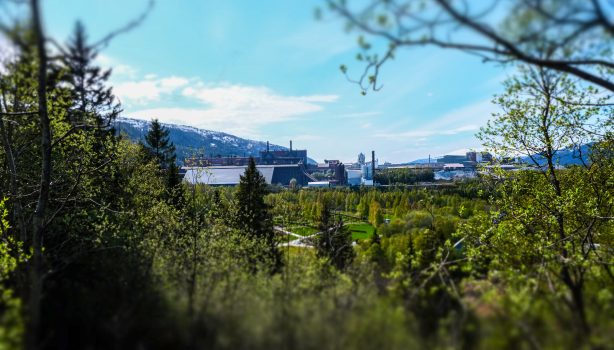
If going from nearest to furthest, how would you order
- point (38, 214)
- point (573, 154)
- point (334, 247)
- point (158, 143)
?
point (38, 214) → point (573, 154) → point (334, 247) → point (158, 143)

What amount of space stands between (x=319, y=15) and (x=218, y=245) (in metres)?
10.1

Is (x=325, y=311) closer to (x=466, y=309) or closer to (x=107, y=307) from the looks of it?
(x=466, y=309)

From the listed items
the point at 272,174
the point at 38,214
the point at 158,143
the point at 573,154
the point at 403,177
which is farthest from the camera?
the point at 272,174

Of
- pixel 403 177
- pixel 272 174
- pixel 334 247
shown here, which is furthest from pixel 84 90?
pixel 272 174

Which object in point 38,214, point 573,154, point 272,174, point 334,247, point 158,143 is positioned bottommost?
point 334,247

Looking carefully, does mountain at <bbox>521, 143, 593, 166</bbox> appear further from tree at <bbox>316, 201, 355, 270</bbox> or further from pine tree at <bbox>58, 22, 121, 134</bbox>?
pine tree at <bbox>58, 22, 121, 134</bbox>

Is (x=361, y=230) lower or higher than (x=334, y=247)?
lower

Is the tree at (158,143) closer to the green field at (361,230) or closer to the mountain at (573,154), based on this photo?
the green field at (361,230)

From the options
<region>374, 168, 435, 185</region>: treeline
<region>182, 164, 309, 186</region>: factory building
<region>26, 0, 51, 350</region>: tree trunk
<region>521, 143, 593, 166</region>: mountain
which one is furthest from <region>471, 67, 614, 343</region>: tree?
<region>182, 164, 309, 186</region>: factory building

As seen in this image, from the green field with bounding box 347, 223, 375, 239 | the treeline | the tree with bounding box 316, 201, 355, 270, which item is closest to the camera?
the tree with bounding box 316, 201, 355, 270

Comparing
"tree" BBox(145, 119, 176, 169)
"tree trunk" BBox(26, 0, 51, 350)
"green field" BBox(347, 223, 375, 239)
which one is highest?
"tree" BBox(145, 119, 176, 169)

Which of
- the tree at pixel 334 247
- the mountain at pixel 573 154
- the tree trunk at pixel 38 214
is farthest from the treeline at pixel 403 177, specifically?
the tree trunk at pixel 38 214

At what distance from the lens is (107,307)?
4.19 m

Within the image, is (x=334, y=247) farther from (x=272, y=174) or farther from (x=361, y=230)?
(x=272, y=174)
